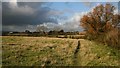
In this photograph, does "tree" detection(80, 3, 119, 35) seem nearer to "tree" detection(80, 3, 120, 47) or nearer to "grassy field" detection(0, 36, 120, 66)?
"tree" detection(80, 3, 120, 47)

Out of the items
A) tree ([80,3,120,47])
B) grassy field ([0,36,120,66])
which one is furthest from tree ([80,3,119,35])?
grassy field ([0,36,120,66])

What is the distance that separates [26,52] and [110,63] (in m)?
9.32

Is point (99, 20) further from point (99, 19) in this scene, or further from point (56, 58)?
point (56, 58)

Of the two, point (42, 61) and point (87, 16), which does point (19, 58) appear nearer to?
point (42, 61)

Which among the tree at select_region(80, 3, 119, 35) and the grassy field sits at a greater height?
the tree at select_region(80, 3, 119, 35)

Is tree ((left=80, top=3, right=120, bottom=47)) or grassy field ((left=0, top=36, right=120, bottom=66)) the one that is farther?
tree ((left=80, top=3, right=120, bottom=47))

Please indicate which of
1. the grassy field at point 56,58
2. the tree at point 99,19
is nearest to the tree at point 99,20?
the tree at point 99,19

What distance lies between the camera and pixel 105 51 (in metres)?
30.2

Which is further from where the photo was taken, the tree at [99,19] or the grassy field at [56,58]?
the tree at [99,19]

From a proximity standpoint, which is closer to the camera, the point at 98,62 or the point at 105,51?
the point at 98,62

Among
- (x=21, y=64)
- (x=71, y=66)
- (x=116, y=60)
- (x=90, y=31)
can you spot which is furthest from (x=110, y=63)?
(x=90, y=31)

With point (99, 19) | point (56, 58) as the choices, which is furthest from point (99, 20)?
point (56, 58)

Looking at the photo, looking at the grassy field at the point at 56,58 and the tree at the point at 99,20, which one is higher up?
the tree at the point at 99,20

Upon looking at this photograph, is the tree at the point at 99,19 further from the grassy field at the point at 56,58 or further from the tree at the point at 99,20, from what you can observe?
the grassy field at the point at 56,58
